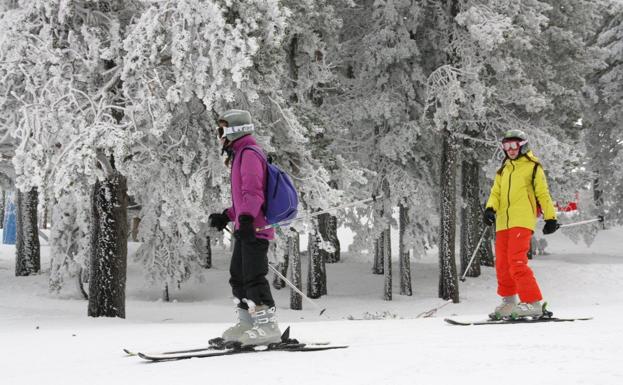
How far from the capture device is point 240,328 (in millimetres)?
6531

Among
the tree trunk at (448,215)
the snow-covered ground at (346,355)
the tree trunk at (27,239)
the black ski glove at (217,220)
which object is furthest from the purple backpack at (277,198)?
the tree trunk at (27,239)

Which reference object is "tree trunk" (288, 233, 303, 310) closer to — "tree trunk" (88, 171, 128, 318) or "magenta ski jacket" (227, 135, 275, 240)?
"tree trunk" (88, 171, 128, 318)

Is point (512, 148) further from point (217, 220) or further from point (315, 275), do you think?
point (315, 275)

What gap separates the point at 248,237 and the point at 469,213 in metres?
16.9

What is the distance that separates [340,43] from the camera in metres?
19.3

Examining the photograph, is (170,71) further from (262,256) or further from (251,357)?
(251,357)

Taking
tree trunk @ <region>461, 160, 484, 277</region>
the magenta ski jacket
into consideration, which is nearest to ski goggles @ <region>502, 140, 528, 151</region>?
the magenta ski jacket

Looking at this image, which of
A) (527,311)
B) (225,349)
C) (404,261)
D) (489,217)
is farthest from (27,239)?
(527,311)

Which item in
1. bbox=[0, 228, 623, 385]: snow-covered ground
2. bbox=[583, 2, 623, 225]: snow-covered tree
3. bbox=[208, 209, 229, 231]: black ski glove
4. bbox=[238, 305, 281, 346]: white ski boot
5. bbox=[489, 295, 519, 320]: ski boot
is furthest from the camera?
bbox=[583, 2, 623, 225]: snow-covered tree

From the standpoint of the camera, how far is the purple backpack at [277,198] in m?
6.42

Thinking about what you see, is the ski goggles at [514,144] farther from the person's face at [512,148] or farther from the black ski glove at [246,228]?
the black ski glove at [246,228]

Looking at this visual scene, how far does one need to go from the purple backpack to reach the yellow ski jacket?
321 cm

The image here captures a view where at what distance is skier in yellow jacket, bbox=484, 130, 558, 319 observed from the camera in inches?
330

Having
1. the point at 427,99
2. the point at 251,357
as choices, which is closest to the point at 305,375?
the point at 251,357
